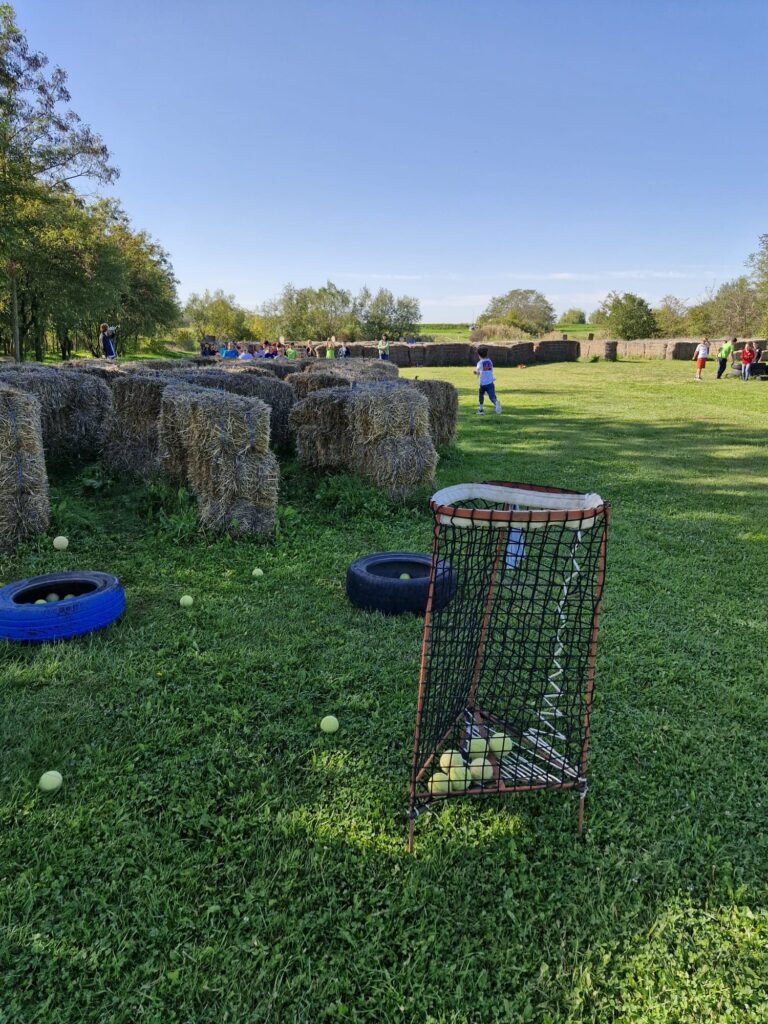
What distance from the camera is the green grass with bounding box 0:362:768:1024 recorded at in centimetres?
204

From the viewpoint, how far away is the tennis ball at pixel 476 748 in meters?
2.88

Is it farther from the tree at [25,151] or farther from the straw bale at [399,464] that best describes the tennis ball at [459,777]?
the tree at [25,151]

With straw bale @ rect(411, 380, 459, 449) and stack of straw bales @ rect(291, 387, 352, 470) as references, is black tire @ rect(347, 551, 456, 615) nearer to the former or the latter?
stack of straw bales @ rect(291, 387, 352, 470)

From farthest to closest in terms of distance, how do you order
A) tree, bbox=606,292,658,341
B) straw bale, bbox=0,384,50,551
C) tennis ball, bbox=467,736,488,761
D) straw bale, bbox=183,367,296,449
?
1. tree, bbox=606,292,658,341
2. straw bale, bbox=183,367,296,449
3. straw bale, bbox=0,384,50,551
4. tennis ball, bbox=467,736,488,761

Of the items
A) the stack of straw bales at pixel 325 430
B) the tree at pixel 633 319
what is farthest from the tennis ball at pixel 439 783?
the tree at pixel 633 319

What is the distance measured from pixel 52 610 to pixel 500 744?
3021 mm

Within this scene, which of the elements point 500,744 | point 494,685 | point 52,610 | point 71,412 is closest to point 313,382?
point 71,412

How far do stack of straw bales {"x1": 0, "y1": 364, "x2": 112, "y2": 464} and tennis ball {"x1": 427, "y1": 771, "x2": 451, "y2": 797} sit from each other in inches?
297

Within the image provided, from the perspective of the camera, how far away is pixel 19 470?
5848 millimetres

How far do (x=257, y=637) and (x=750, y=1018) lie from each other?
3212 millimetres

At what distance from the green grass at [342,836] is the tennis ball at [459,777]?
0.09 m

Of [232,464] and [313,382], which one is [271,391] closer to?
[313,382]

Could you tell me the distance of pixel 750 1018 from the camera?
1962 millimetres

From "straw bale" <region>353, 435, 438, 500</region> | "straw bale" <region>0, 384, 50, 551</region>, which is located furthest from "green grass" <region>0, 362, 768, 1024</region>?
"straw bale" <region>353, 435, 438, 500</region>
